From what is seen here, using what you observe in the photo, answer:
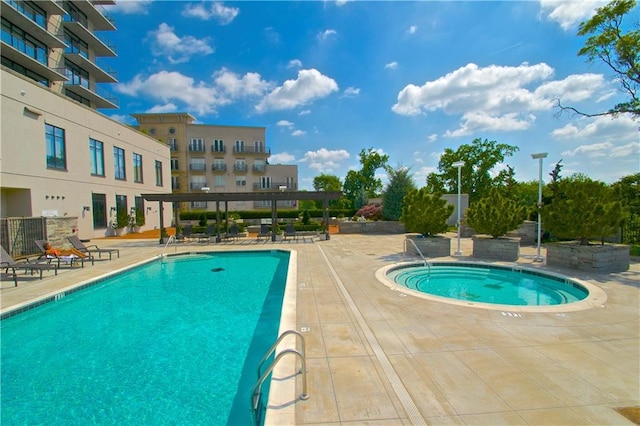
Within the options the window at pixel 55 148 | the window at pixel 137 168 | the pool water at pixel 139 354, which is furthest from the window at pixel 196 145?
the pool water at pixel 139 354

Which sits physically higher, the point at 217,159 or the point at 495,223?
the point at 217,159

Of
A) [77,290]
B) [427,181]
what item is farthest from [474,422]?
[427,181]

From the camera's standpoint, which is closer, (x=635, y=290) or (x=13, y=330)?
(x=13, y=330)

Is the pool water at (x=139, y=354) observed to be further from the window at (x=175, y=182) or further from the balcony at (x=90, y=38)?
the window at (x=175, y=182)

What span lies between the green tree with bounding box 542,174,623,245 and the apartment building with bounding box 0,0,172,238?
22617 millimetres

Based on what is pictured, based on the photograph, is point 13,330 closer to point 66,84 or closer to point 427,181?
point 66,84

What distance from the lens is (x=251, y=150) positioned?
40.5 metres

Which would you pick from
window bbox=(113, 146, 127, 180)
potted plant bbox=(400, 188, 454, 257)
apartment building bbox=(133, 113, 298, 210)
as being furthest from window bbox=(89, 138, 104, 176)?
potted plant bbox=(400, 188, 454, 257)

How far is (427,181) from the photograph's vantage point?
134 ft

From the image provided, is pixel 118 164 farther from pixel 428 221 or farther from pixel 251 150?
pixel 428 221

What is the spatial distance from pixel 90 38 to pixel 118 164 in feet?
45.3

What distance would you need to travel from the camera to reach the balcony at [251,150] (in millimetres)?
40156

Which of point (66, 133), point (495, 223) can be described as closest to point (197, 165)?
point (66, 133)

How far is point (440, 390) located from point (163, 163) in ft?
A: 108
